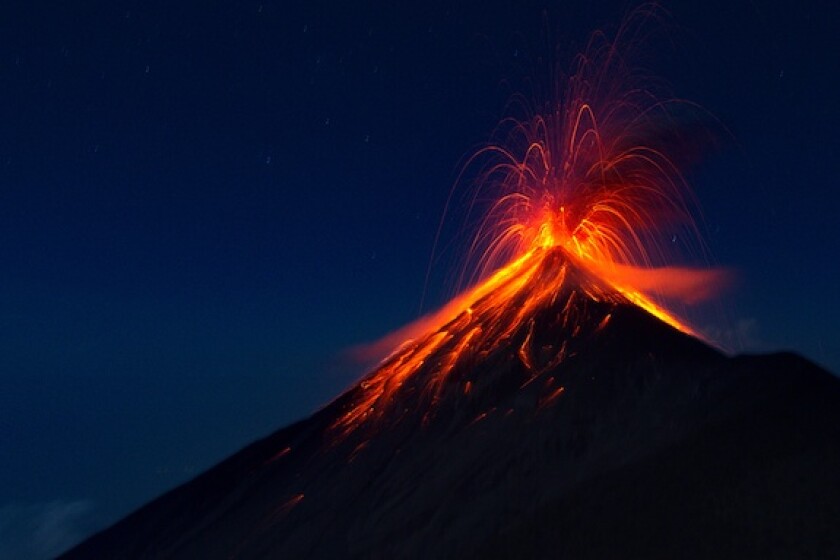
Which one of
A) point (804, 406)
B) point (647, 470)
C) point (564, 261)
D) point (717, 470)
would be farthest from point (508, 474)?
point (564, 261)

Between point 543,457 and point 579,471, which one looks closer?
point 579,471

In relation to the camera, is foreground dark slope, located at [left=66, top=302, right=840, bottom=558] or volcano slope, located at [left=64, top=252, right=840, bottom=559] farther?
volcano slope, located at [left=64, top=252, right=840, bottom=559]

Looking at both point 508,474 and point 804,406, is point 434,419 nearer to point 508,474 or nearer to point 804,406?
point 508,474

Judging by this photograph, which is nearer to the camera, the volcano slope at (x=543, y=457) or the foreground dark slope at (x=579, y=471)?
the foreground dark slope at (x=579, y=471)

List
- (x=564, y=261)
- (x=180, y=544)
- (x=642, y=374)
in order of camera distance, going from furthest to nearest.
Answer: (x=564, y=261) < (x=180, y=544) < (x=642, y=374)

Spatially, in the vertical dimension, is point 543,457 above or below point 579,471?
above
